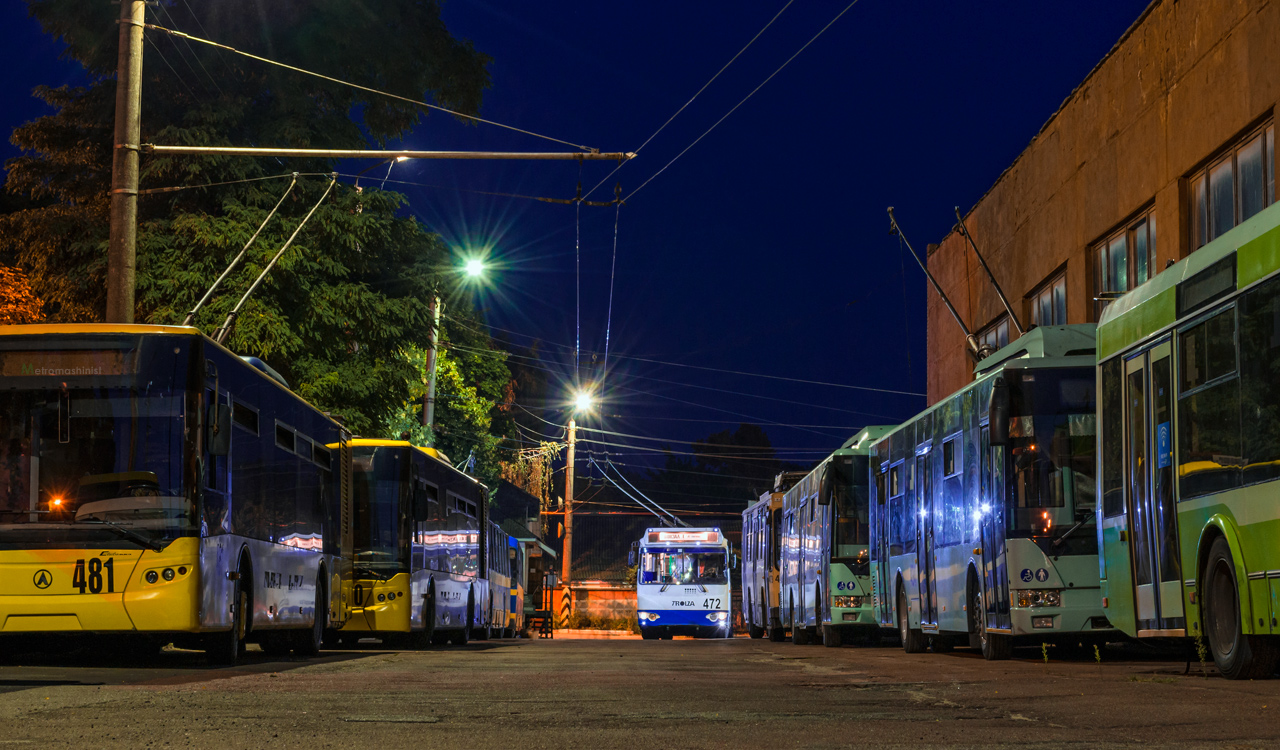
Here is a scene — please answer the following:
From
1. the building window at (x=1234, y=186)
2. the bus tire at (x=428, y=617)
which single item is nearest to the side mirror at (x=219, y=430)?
the bus tire at (x=428, y=617)

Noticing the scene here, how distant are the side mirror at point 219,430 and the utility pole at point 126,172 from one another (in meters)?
4.29

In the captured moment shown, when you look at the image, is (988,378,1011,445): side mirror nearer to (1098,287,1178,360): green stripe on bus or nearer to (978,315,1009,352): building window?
(1098,287,1178,360): green stripe on bus

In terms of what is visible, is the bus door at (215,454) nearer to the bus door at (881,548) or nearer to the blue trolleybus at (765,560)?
the bus door at (881,548)

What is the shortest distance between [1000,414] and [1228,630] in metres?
5.26

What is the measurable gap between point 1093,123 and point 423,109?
14.7m

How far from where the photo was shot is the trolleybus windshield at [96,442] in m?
13.6

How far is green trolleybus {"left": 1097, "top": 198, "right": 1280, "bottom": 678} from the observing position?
10375 millimetres

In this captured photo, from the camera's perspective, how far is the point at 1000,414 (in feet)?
53.5

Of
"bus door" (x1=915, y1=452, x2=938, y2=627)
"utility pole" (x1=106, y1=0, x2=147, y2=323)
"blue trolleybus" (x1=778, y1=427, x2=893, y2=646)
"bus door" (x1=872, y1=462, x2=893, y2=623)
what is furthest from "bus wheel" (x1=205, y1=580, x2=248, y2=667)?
"blue trolleybus" (x1=778, y1=427, x2=893, y2=646)

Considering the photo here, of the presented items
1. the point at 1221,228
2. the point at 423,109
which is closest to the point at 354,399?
the point at 423,109

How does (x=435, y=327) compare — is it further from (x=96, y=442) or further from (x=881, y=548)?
(x=96, y=442)

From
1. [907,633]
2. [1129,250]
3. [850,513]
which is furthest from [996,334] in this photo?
[907,633]

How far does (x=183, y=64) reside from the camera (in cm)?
3186

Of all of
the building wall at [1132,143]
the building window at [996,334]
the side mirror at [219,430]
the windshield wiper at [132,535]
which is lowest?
the windshield wiper at [132,535]
